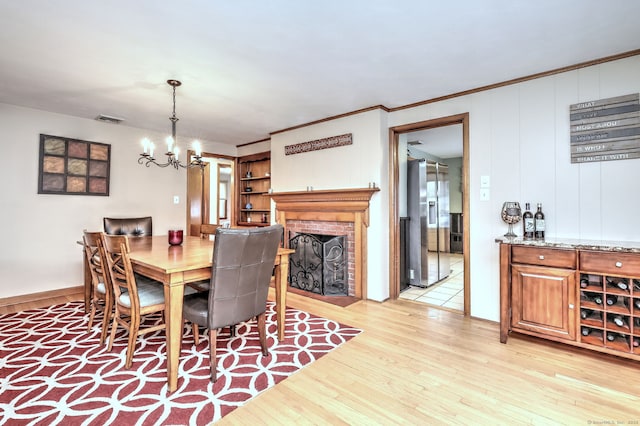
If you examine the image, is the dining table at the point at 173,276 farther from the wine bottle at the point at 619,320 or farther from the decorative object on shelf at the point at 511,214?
the wine bottle at the point at 619,320

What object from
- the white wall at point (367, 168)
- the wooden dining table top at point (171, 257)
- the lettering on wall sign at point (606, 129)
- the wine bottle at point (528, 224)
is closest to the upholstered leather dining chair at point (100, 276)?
the wooden dining table top at point (171, 257)

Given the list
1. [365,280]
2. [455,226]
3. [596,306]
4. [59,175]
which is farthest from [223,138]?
[455,226]

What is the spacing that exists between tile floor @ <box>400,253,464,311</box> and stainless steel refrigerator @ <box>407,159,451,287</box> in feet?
0.45

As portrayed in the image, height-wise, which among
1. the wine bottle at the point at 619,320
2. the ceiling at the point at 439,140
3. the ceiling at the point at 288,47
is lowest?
the wine bottle at the point at 619,320

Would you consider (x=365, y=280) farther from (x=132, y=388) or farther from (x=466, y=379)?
(x=132, y=388)

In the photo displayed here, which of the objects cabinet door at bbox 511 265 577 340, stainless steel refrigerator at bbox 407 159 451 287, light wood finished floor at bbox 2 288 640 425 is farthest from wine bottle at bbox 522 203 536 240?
stainless steel refrigerator at bbox 407 159 451 287

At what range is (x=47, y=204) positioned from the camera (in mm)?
3898

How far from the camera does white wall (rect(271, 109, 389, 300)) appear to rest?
12.0 feet

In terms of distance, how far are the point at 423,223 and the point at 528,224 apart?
1636mm

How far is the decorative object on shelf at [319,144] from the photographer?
3891mm

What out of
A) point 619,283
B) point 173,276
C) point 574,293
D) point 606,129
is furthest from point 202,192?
point 619,283

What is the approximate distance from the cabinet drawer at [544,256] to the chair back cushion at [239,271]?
1895mm

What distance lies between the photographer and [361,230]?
3758mm

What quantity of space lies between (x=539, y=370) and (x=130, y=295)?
112 inches
